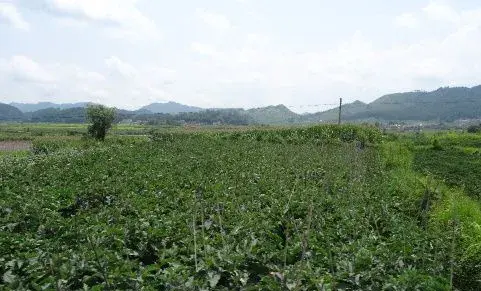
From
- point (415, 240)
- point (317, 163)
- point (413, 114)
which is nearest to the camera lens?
point (415, 240)

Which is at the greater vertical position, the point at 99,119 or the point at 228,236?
the point at 99,119

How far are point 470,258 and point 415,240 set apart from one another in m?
1.39

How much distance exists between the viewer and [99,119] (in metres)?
42.7

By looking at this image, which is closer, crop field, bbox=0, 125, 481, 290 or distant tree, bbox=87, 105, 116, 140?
crop field, bbox=0, 125, 481, 290

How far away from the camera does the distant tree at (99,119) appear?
139ft

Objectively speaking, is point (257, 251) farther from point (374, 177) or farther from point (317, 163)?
point (317, 163)

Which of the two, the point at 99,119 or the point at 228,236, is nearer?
the point at 228,236

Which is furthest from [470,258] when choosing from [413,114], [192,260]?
[413,114]

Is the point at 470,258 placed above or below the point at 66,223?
below

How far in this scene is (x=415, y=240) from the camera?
6.99 m

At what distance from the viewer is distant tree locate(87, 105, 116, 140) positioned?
42.5m

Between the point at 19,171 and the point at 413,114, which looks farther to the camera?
the point at 413,114

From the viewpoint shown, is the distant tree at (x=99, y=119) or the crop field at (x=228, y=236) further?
the distant tree at (x=99, y=119)

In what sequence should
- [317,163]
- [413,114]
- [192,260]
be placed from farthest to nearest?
[413,114] → [317,163] → [192,260]
